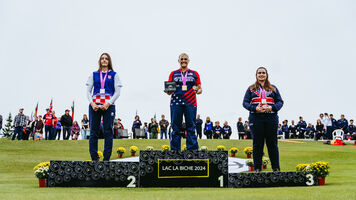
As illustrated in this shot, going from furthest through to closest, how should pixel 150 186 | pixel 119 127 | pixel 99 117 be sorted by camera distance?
pixel 119 127, pixel 99 117, pixel 150 186

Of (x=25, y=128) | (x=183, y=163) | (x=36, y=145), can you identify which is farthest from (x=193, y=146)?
(x=25, y=128)

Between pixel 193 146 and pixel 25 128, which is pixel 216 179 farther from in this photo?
pixel 25 128

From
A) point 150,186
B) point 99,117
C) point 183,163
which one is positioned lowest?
point 150,186

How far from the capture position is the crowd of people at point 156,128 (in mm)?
25516

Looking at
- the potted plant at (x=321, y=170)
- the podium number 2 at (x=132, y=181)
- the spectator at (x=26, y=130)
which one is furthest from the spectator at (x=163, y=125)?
the podium number 2 at (x=132, y=181)

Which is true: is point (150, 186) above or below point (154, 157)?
below

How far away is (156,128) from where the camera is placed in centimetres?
2919

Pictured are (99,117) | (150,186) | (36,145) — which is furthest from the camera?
(36,145)

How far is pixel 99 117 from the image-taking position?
755 cm

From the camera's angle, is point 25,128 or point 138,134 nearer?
point 25,128

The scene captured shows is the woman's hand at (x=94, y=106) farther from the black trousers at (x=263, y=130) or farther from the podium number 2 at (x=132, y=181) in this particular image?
the black trousers at (x=263, y=130)

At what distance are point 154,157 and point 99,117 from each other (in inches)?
56.4

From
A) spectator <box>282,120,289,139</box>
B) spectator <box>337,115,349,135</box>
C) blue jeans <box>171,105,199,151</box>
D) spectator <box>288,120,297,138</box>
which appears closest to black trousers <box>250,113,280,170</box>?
blue jeans <box>171,105,199,151</box>

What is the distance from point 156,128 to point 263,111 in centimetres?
2208
